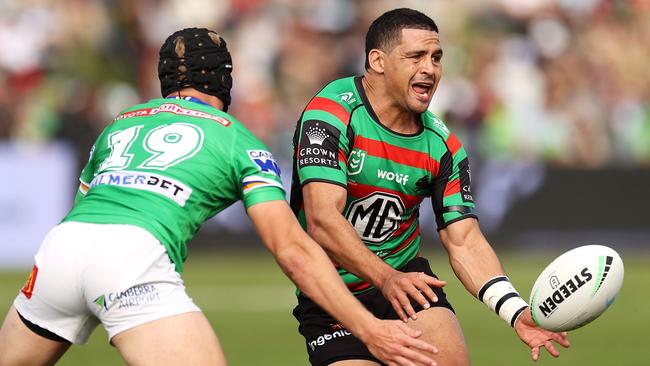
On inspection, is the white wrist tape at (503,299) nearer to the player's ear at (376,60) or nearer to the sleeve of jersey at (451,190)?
the sleeve of jersey at (451,190)

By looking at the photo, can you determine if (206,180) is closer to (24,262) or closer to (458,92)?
(24,262)

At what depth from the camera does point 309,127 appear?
22.0ft

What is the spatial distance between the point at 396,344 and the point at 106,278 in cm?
125

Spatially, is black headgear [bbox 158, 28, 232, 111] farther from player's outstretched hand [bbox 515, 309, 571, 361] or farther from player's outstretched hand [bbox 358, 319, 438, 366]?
player's outstretched hand [bbox 515, 309, 571, 361]

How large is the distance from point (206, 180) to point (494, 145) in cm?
1261

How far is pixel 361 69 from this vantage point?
18.3m

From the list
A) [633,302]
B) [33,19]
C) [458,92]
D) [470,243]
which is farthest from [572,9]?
[470,243]

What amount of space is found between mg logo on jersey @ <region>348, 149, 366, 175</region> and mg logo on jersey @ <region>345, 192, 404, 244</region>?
17 cm

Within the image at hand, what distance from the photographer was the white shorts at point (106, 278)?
17.2 ft

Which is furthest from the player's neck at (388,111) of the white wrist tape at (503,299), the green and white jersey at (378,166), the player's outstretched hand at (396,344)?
the player's outstretched hand at (396,344)

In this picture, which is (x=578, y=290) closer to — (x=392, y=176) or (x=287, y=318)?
(x=392, y=176)

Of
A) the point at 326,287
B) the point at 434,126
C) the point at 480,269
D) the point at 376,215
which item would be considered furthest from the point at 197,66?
the point at 480,269

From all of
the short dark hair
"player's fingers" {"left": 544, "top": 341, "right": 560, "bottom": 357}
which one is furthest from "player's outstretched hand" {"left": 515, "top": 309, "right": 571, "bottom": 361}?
the short dark hair

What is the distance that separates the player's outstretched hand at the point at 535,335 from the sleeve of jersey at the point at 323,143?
3.87 feet
